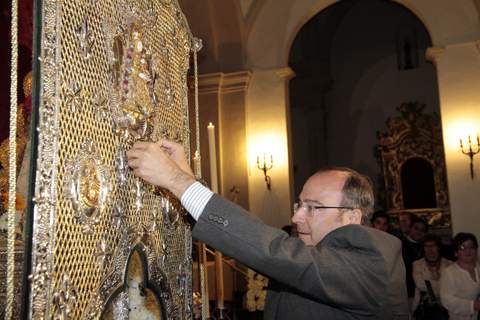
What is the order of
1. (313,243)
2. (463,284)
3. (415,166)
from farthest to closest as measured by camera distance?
(415,166) → (463,284) → (313,243)

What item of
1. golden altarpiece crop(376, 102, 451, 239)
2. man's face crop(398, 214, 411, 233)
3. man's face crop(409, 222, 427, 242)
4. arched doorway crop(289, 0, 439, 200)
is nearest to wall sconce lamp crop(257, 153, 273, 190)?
man's face crop(398, 214, 411, 233)

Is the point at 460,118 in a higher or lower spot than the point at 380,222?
higher

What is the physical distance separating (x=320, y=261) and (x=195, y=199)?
0.44 metres

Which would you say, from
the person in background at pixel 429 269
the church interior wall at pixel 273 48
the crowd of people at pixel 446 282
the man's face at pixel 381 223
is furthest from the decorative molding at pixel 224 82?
the person in background at pixel 429 269

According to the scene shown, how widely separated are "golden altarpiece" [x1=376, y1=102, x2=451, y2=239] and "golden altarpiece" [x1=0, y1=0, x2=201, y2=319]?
34.6 feet

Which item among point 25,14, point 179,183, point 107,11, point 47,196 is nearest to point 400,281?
point 179,183

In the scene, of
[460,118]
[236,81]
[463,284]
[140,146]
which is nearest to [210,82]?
[236,81]

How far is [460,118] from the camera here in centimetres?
746

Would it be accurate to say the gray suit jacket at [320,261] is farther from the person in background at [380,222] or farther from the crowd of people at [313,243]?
the person in background at [380,222]

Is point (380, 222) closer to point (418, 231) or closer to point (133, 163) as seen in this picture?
point (418, 231)

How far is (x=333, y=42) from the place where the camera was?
13.9m

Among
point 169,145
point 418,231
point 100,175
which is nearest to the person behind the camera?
point 100,175

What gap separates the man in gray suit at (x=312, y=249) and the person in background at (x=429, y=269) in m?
3.55

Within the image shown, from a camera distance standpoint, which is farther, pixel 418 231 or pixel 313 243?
pixel 418 231
